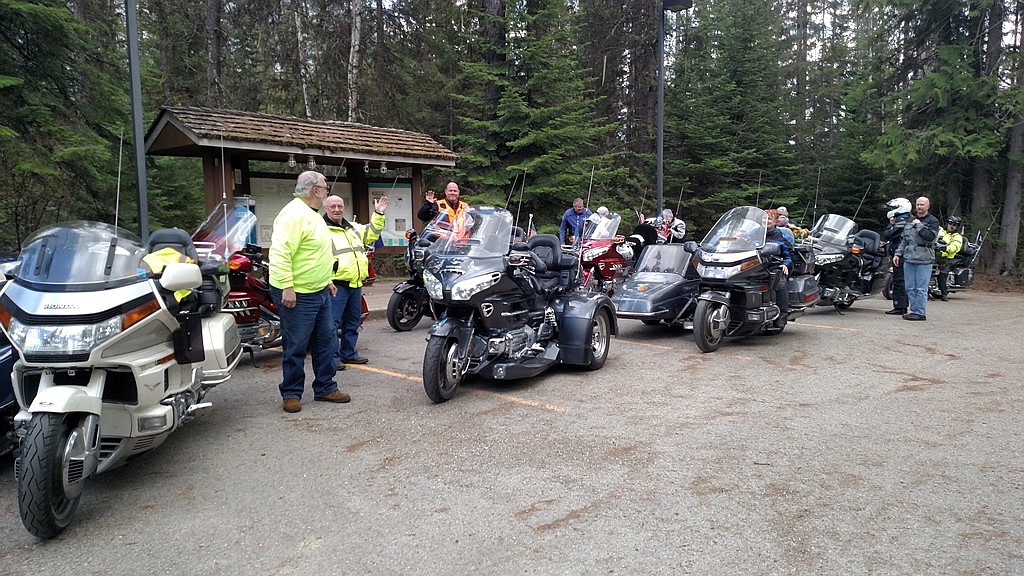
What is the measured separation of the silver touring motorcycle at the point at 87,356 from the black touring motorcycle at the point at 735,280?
234 inches

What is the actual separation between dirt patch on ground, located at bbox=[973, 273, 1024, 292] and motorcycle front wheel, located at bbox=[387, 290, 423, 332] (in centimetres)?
1499

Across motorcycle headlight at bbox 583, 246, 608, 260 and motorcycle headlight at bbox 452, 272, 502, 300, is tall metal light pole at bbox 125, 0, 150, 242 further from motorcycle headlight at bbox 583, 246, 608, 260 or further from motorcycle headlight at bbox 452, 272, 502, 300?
motorcycle headlight at bbox 583, 246, 608, 260

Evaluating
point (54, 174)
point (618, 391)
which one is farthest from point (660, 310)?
point (54, 174)

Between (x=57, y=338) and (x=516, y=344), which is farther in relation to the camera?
(x=516, y=344)

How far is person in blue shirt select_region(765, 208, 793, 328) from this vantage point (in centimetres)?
899

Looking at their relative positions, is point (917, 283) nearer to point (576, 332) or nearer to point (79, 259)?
point (576, 332)

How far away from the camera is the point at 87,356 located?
361 cm

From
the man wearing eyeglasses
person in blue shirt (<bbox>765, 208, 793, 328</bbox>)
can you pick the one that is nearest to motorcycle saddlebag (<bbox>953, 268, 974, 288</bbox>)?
person in blue shirt (<bbox>765, 208, 793, 328</bbox>)

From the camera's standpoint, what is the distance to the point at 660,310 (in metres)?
9.12

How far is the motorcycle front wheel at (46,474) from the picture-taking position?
10.7 feet

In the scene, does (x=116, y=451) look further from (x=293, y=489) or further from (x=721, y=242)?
(x=721, y=242)

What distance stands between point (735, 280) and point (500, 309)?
3594 mm

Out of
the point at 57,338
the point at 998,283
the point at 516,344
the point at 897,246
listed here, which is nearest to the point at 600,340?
the point at 516,344

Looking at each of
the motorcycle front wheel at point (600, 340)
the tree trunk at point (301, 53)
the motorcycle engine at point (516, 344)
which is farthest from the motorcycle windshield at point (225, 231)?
the tree trunk at point (301, 53)
